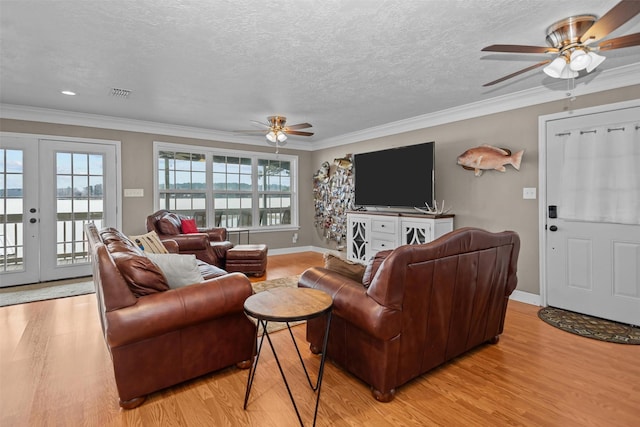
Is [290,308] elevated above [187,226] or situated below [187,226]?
below

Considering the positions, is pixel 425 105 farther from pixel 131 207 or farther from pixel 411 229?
pixel 131 207

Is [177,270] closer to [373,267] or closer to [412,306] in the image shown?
[373,267]

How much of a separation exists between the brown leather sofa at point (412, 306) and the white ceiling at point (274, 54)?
5.06 ft

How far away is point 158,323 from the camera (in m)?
Answer: 1.81

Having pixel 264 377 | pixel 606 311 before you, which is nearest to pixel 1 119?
pixel 264 377

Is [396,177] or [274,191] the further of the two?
[274,191]

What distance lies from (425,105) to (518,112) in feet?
3.59

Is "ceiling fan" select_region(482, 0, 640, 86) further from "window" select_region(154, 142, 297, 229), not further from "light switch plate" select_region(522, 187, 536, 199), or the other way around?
"window" select_region(154, 142, 297, 229)

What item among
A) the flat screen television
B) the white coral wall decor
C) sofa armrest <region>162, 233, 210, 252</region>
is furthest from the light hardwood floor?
the white coral wall decor

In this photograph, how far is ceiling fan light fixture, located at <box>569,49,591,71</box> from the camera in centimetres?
211

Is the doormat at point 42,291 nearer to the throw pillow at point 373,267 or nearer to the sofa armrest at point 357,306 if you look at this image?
the sofa armrest at point 357,306

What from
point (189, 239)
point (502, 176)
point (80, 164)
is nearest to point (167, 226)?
point (189, 239)

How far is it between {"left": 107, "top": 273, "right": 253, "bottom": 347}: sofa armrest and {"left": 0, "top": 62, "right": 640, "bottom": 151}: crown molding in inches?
147

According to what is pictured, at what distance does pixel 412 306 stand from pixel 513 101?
3.25 metres
